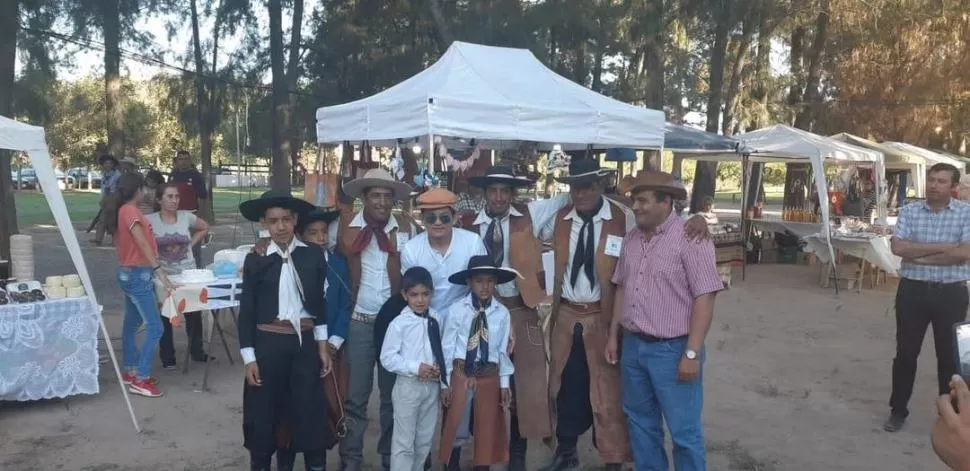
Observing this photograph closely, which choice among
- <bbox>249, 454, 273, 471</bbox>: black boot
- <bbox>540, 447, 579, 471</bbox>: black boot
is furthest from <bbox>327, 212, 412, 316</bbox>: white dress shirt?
<bbox>540, 447, 579, 471</bbox>: black boot

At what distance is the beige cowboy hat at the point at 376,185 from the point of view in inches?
154

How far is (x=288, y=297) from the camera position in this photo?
356cm

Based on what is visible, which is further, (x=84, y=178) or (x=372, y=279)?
(x=84, y=178)

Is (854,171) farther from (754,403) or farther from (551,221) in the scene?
(551,221)

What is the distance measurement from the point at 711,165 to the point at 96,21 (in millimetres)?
13848

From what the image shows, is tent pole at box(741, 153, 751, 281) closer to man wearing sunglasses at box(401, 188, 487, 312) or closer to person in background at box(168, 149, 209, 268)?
person in background at box(168, 149, 209, 268)

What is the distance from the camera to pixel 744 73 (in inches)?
820

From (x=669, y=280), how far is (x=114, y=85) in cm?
1664

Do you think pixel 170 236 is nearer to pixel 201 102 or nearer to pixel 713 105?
pixel 713 105

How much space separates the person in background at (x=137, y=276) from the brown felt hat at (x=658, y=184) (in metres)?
3.52

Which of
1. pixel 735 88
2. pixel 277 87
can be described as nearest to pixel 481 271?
pixel 277 87

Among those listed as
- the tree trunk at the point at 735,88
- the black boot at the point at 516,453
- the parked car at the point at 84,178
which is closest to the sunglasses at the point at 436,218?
the black boot at the point at 516,453

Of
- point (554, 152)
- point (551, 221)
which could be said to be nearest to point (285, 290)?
point (551, 221)

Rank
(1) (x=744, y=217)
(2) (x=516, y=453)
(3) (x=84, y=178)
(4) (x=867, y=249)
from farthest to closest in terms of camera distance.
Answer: (3) (x=84, y=178)
(1) (x=744, y=217)
(4) (x=867, y=249)
(2) (x=516, y=453)
